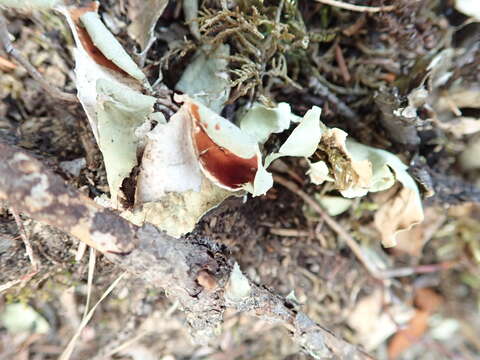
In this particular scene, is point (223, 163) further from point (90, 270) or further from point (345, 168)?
point (90, 270)

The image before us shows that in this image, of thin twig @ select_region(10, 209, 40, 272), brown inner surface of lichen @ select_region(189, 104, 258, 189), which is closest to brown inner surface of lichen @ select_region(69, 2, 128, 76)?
brown inner surface of lichen @ select_region(189, 104, 258, 189)

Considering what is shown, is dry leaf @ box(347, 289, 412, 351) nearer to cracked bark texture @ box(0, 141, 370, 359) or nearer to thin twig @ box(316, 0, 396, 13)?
cracked bark texture @ box(0, 141, 370, 359)

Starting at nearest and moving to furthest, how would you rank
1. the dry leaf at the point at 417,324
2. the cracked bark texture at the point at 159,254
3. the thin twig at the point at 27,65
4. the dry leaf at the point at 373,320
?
1. the cracked bark texture at the point at 159,254
2. the thin twig at the point at 27,65
3. the dry leaf at the point at 373,320
4. the dry leaf at the point at 417,324

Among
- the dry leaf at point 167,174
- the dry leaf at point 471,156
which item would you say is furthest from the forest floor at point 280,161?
the dry leaf at point 167,174

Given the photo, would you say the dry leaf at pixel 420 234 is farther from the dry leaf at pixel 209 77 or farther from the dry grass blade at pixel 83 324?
the dry grass blade at pixel 83 324

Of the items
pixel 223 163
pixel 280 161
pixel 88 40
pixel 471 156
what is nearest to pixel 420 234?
pixel 471 156

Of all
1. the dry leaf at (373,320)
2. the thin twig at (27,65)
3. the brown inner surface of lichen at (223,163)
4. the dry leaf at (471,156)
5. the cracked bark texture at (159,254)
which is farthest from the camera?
the dry leaf at (373,320)
